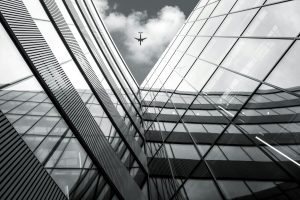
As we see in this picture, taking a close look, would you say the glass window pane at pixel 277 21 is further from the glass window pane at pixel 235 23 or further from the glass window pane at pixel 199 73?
the glass window pane at pixel 199 73

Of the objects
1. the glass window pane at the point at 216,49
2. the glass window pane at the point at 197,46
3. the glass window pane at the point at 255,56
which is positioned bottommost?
the glass window pane at the point at 255,56

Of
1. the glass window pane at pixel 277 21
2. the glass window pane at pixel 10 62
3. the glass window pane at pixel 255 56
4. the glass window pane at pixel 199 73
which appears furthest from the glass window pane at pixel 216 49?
the glass window pane at pixel 10 62

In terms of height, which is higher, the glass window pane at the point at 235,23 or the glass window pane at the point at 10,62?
the glass window pane at the point at 235,23

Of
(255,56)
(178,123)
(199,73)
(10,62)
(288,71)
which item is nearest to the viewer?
(288,71)

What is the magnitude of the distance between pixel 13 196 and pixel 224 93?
6283 mm

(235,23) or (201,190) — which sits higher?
(235,23)

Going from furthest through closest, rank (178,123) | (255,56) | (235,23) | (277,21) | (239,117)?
(178,123) < (235,23) < (255,56) < (277,21) < (239,117)

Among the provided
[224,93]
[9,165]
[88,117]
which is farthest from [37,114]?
[224,93]

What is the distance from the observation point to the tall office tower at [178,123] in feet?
17.4

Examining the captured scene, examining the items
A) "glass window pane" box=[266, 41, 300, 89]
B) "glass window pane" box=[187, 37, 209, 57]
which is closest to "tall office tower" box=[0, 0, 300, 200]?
"glass window pane" box=[266, 41, 300, 89]

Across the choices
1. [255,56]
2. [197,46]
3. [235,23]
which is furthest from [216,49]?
[255,56]

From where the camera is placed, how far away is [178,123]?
12039mm

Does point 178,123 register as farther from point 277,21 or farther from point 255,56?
point 277,21

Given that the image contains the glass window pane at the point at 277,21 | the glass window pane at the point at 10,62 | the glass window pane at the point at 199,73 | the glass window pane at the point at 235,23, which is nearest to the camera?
the glass window pane at the point at 10,62
